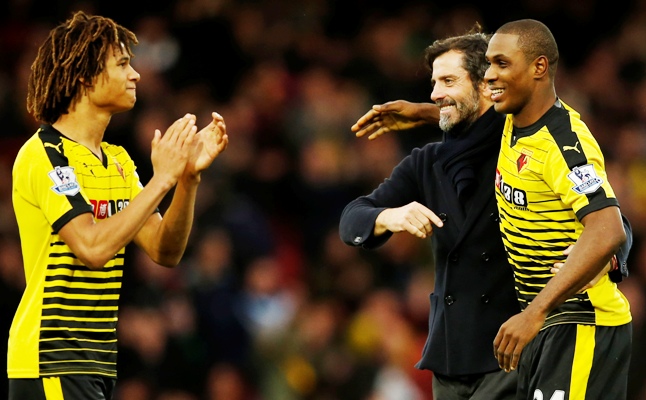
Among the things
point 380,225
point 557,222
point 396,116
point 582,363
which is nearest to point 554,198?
point 557,222

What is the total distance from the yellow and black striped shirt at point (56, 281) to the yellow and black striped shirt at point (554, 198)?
160cm

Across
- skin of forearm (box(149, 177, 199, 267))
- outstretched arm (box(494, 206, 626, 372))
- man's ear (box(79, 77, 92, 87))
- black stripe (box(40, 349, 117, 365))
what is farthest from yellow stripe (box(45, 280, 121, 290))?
outstretched arm (box(494, 206, 626, 372))

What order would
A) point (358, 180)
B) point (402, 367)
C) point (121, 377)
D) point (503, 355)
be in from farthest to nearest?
point (358, 180)
point (402, 367)
point (121, 377)
point (503, 355)

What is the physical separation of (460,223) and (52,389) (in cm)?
181

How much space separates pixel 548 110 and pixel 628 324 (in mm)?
870

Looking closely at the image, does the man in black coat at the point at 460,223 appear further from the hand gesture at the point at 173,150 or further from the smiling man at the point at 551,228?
the hand gesture at the point at 173,150

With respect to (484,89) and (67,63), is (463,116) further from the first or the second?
(67,63)

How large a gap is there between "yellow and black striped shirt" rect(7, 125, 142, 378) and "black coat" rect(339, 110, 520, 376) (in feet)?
3.76

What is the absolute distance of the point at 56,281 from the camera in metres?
4.55

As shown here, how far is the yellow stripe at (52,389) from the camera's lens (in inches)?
177

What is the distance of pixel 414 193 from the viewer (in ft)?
17.7

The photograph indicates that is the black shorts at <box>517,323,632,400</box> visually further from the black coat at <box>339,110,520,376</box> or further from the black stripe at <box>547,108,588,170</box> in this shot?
the black stripe at <box>547,108,588,170</box>

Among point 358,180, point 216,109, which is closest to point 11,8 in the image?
point 216,109

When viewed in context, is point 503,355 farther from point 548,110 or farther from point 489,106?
point 489,106
